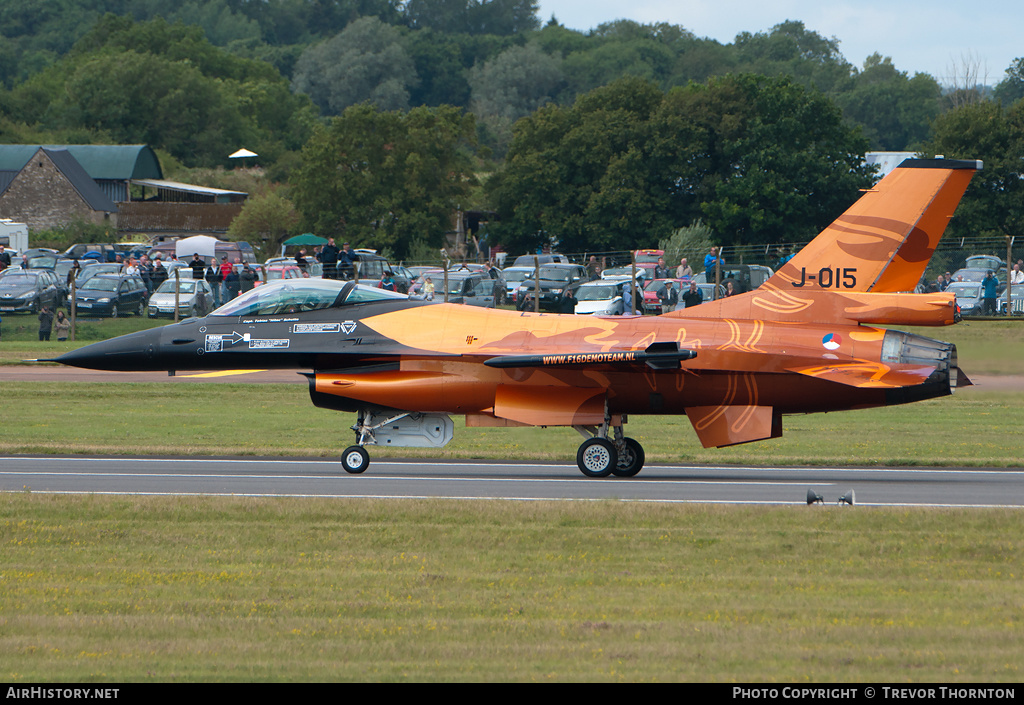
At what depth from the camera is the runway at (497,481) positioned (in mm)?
14734

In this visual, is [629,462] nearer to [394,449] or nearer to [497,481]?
[497,481]

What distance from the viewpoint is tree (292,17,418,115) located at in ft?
619

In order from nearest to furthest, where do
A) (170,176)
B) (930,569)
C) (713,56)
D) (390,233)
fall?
1. (930,569)
2. (390,233)
3. (170,176)
4. (713,56)

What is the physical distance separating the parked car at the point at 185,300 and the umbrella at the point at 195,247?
26.3 meters

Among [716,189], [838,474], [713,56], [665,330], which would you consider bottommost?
[838,474]

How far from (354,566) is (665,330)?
690cm

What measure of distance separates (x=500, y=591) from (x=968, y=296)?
30.7 metres

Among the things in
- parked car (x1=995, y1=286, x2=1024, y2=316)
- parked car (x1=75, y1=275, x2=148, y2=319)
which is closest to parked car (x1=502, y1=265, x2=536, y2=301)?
parked car (x1=75, y1=275, x2=148, y2=319)

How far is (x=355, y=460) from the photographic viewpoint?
16.9 meters

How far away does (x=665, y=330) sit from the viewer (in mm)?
16344

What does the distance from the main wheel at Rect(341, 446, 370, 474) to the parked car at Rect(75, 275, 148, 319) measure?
25923mm

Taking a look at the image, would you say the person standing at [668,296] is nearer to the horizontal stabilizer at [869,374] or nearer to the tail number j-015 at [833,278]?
the tail number j-015 at [833,278]
